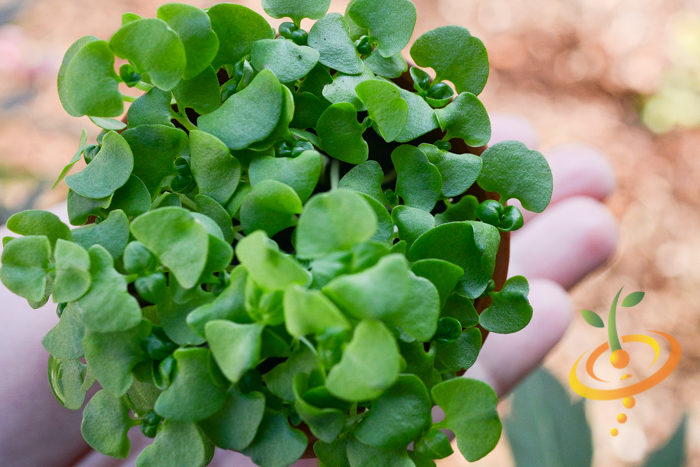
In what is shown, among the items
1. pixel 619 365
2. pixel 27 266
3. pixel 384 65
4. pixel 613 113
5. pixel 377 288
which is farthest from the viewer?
pixel 613 113

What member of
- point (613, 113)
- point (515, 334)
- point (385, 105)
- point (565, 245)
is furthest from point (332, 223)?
point (613, 113)

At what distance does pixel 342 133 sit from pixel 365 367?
222mm

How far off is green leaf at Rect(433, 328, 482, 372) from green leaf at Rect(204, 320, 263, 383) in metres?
0.18

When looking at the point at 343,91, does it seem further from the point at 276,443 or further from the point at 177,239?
the point at 276,443

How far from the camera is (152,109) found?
0.45m

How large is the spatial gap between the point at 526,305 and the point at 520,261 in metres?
0.55

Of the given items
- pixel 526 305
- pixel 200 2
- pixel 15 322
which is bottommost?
pixel 15 322

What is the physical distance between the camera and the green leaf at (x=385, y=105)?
1.35 feet

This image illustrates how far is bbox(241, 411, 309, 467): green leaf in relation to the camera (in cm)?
40

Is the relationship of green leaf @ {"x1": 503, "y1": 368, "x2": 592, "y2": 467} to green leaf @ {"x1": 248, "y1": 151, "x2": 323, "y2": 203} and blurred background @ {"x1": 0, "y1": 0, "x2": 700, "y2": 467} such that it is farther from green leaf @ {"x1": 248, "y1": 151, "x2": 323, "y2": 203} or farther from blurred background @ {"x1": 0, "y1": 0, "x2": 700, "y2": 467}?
green leaf @ {"x1": 248, "y1": 151, "x2": 323, "y2": 203}

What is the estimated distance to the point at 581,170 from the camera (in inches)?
42.3

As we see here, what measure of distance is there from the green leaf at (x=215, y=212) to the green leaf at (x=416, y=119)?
6.2 inches

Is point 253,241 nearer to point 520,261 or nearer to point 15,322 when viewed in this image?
point 15,322

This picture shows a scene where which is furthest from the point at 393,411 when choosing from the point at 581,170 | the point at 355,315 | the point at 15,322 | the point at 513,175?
the point at 581,170
